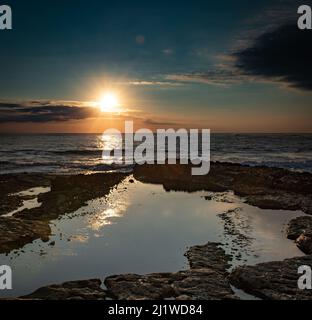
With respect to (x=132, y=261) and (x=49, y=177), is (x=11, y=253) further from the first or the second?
(x=49, y=177)

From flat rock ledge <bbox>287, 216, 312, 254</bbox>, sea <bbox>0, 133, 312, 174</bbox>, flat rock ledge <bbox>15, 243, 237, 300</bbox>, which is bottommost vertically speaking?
flat rock ledge <bbox>15, 243, 237, 300</bbox>

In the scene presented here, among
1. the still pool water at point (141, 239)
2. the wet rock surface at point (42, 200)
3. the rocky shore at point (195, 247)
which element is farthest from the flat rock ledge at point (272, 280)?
the wet rock surface at point (42, 200)

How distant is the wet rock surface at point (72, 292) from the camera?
13.1 meters

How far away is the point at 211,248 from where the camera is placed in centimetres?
1898

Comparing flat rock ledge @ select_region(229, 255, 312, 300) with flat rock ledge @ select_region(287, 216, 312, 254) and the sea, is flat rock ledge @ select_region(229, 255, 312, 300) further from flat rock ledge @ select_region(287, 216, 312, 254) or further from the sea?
the sea

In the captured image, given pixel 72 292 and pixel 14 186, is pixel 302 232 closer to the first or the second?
pixel 72 292

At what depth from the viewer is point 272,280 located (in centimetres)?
1466

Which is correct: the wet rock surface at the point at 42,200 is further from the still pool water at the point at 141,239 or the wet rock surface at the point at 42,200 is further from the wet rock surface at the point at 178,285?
the wet rock surface at the point at 178,285

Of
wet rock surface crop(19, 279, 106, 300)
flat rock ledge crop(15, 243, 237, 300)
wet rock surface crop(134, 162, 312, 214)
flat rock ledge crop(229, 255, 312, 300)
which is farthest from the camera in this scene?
wet rock surface crop(134, 162, 312, 214)

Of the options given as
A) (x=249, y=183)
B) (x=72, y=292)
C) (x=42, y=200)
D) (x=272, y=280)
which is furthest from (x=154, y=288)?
(x=249, y=183)

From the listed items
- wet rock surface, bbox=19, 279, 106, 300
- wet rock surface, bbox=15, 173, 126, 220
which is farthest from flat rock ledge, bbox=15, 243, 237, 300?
wet rock surface, bbox=15, 173, 126, 220

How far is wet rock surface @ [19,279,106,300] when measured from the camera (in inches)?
517

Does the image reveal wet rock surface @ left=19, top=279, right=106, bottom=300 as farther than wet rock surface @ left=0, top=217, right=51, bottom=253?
No

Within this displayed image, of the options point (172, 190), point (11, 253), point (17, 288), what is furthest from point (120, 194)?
point (17, 288)
